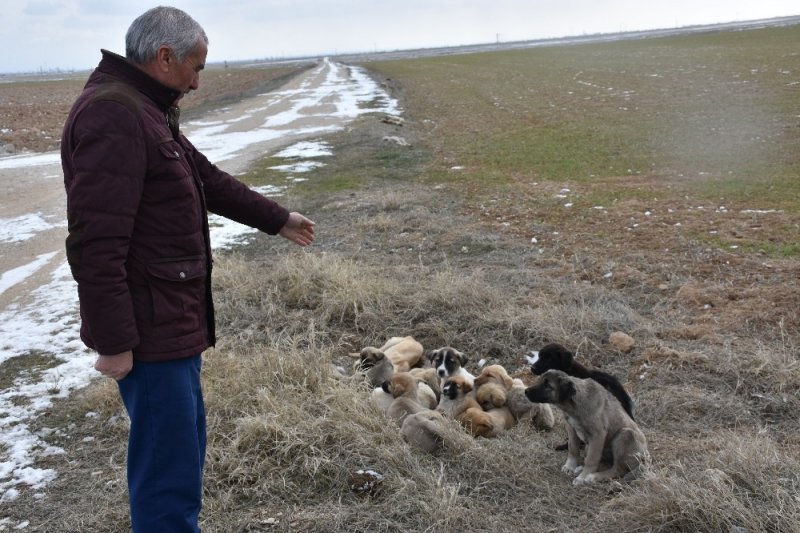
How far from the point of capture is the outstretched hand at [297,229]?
12.7 ft

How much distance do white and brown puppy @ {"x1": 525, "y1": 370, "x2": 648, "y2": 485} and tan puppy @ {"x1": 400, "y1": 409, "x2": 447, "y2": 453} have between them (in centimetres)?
64

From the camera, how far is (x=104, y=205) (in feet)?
8.55

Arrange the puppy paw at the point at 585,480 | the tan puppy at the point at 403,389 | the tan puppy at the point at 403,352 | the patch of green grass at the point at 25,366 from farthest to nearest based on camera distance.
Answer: the tan puppy at the point at 403,352 → the patch of green grass at the point at 25,366 → the tan puppy at the point at 403,389 → the puppy paw at the point at 585,480

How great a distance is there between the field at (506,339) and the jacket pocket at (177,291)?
153 cm

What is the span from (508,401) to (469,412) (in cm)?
43

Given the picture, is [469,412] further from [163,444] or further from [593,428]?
[163,444]

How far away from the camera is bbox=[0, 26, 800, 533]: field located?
397 cm

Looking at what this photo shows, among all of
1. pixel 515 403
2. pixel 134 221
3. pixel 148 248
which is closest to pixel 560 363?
pixel 515 403

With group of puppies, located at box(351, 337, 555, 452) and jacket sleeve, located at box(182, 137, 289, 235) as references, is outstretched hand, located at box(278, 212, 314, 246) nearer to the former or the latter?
jacket sleeve, located at box(182, 137, 289, 235)

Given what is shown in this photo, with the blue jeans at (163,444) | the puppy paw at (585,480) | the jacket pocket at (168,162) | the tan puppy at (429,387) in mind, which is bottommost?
the tan puppy at (429,387)

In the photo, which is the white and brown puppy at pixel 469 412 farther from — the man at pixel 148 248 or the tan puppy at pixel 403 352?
the man at pixel 148 248

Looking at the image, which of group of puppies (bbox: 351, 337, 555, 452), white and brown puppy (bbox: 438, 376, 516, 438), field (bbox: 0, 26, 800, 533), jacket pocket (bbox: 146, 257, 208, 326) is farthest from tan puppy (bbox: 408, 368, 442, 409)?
jacket pocket (bbox: 146, 257, 208, 326)

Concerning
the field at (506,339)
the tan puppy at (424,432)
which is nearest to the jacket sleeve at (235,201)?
the field at (506,339)

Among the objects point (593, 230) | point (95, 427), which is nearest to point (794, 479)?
point (95, 427)
